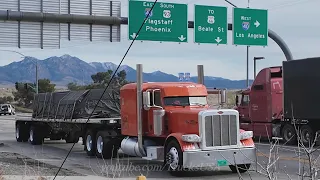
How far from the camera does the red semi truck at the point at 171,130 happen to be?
1313cm

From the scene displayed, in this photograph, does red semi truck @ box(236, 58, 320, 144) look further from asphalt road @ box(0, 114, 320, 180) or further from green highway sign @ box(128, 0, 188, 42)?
green highway sign @ box(128, 0, 188, 42)

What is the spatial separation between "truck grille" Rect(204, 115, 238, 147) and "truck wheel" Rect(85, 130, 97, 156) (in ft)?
19.8

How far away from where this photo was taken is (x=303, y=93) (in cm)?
2317

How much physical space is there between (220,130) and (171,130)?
1546mm

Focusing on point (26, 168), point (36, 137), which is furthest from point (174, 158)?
point (36, 137)

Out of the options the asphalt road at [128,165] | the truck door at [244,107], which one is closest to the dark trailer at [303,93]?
the asphalt road at [128,165]

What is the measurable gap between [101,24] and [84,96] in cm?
816

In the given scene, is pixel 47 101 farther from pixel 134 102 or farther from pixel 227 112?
pixel 227 112

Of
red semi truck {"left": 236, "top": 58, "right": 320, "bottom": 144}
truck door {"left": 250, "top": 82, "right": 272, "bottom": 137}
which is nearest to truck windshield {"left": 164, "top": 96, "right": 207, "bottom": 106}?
red semi truck {"left": 236, "top": 58, "right": 320, "bottom": 144}

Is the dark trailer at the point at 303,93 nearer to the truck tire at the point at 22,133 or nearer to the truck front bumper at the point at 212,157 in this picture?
the truck front bumper at the point at 212,157

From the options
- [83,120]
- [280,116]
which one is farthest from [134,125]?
[280,116]

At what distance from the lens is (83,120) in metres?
19.8

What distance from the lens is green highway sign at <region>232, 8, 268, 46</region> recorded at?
31.6m

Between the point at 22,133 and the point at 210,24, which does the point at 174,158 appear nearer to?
the point at 22,133
